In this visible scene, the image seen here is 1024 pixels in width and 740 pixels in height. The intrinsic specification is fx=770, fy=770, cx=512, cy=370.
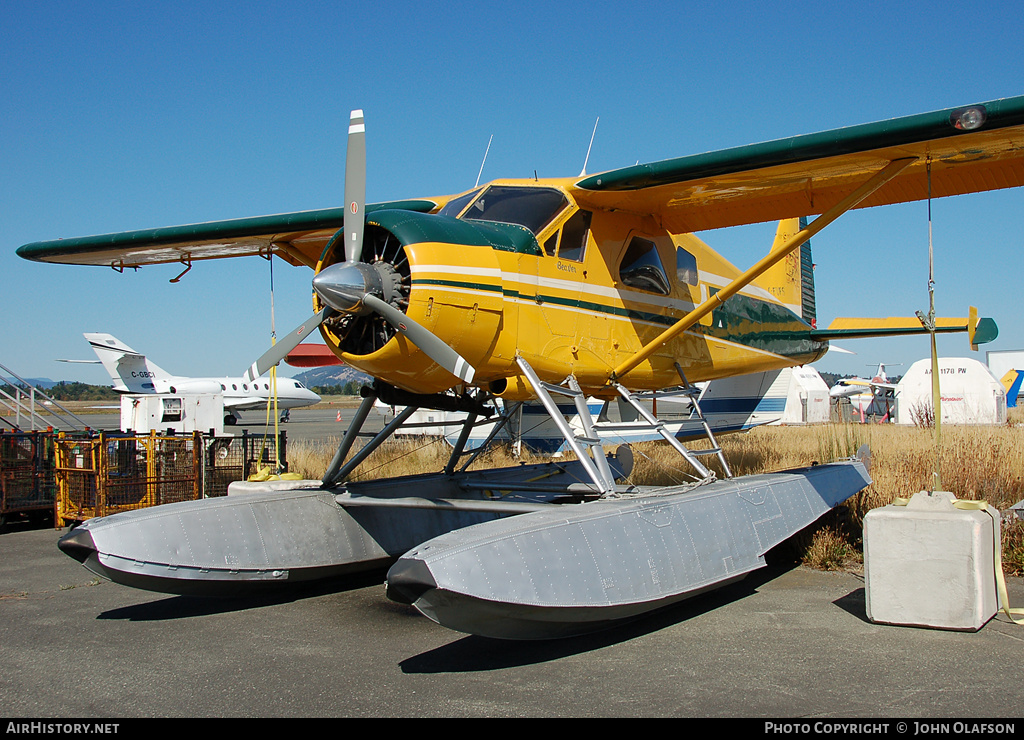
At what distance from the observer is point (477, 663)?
4.86 metres

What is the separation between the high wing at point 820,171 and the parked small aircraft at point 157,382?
104 ft

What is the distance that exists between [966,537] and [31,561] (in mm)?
8901

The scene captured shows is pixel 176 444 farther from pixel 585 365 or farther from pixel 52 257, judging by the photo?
pixel 585 365

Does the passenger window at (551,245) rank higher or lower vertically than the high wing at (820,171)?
lower

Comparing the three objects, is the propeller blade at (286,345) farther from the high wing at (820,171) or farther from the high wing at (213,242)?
the high wing at (820,171)

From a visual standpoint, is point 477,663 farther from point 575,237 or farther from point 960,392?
point 960,392

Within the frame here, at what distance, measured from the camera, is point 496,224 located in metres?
6.62

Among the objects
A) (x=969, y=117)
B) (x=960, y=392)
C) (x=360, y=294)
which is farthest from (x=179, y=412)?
(x=960, y=392)

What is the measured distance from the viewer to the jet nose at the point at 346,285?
5.47 m

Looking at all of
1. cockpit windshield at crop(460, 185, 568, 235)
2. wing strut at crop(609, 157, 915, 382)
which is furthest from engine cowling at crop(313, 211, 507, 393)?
wing strut at crop(609, 157, 915, 382)

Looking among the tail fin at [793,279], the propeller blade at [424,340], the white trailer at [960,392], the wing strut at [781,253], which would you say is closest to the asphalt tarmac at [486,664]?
the propeller blade at [424,340]

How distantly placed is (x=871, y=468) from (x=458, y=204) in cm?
811

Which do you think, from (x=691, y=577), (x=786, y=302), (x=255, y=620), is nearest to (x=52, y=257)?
(x=255, y=620)

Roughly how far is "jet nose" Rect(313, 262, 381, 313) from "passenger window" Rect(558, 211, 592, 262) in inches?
81.1
